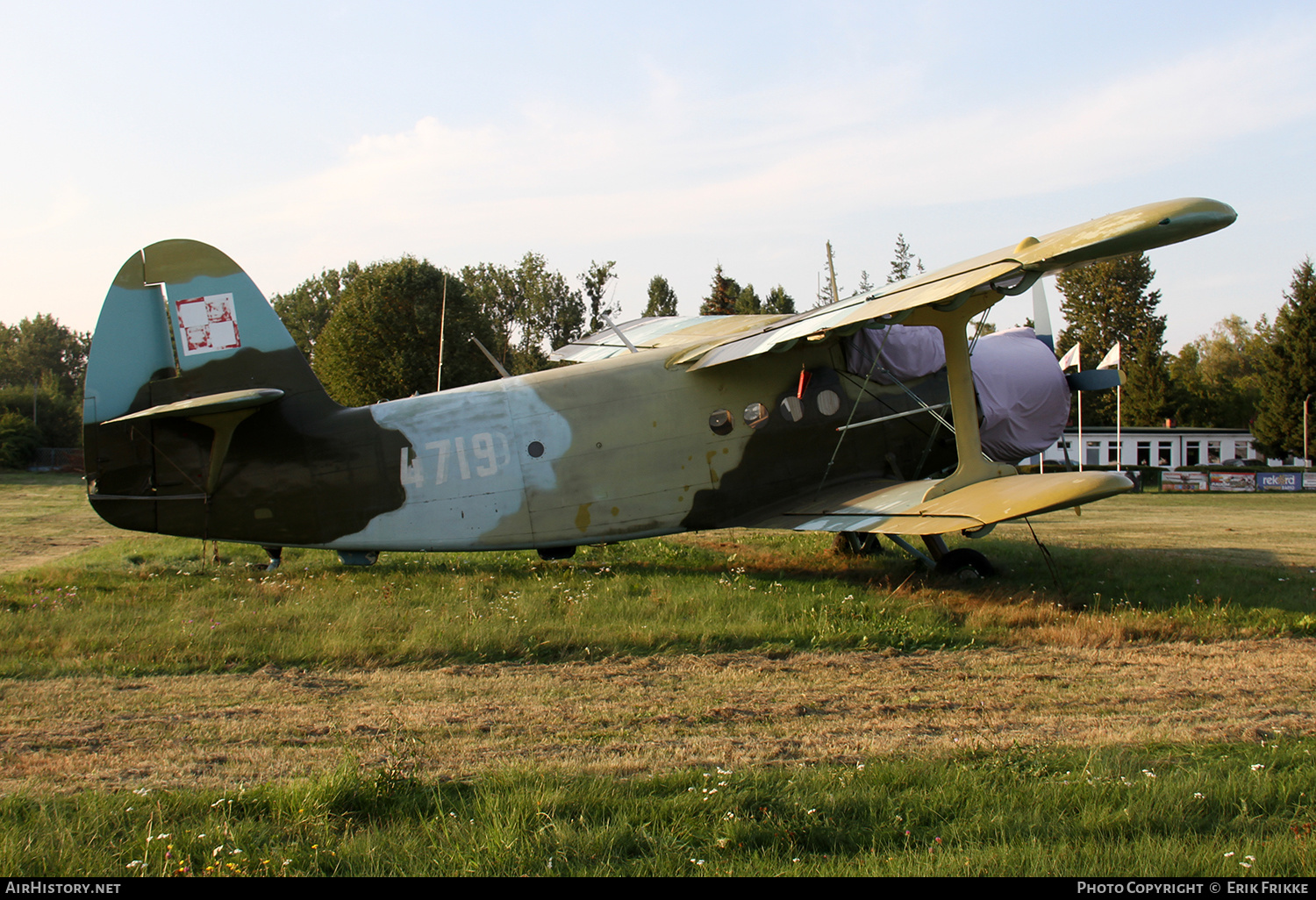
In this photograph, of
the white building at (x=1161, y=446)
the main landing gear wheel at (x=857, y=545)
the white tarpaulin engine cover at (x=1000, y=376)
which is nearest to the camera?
the white tarpaulin engine cover at (x=1000, y=376)

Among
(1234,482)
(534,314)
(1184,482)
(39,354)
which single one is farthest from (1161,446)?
(39,354)

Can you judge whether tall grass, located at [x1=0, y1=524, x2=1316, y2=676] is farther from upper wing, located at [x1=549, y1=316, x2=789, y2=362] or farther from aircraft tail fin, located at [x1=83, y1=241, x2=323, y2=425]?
upper wing, located at [x1=549, y1=316, x2=789, y2=362]

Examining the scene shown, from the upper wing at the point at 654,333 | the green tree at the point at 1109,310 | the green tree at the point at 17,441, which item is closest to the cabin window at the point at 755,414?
the upper wing at the point at 654,333

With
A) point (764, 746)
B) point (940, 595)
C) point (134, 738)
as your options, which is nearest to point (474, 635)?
point (134, 738)

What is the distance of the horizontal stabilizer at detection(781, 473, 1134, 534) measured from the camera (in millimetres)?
7578

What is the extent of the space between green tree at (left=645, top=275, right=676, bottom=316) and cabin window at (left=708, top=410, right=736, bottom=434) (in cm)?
6069

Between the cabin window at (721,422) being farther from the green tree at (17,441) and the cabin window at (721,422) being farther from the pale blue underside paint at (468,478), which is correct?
the green tree at (17,441)

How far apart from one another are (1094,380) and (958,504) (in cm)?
465

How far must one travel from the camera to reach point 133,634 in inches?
270

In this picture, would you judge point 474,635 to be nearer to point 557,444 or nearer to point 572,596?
point 572,596

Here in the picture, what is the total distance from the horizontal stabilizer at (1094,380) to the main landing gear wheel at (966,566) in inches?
122

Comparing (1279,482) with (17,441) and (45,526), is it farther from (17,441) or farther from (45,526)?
(17,441)

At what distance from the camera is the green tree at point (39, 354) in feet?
340
